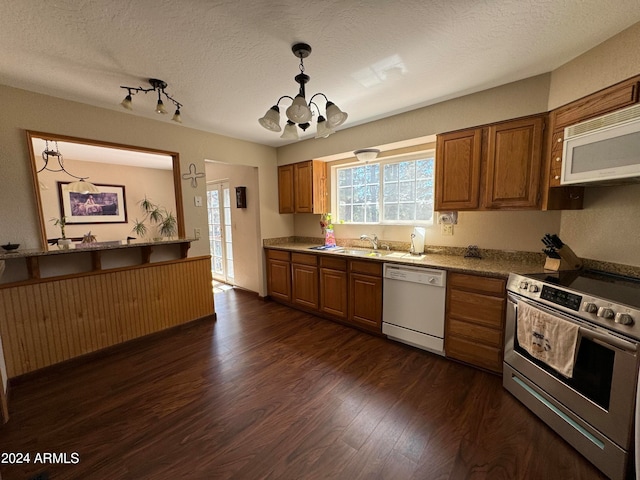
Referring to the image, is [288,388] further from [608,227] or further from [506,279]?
[608,227]

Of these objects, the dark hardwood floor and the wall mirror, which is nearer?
the dark hardwood floor

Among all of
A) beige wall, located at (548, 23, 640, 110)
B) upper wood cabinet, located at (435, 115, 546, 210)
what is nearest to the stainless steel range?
upper wood cabinet, located at (435, 115, 546, 210)

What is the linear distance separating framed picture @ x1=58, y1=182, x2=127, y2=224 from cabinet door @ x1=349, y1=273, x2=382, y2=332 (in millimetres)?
5085

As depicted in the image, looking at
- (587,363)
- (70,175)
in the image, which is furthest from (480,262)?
(70,175)

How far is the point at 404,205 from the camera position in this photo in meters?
3.14

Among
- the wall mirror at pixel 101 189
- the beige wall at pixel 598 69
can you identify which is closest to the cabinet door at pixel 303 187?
the wall mirror at pixel 101 189

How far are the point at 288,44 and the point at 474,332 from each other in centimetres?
262

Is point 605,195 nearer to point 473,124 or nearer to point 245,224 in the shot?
point 473,124

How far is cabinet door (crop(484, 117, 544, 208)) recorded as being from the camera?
201cm

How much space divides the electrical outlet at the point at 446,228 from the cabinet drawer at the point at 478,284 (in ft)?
2.38

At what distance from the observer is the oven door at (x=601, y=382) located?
1.21 metres

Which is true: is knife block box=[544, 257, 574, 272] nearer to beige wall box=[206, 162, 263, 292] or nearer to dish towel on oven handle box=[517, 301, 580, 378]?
dish towel on oven handle box=[517, 301, 580, 378]

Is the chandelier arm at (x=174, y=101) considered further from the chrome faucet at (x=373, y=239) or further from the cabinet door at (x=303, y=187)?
the chrome faucet at (x=373, y=239)

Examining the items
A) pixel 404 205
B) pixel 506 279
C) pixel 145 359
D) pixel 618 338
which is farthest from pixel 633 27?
pixel 145 359
